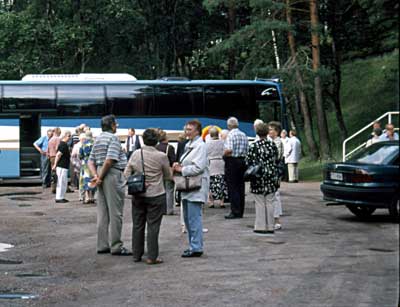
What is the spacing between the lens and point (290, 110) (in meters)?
39.5

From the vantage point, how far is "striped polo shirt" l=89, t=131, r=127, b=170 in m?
10.2

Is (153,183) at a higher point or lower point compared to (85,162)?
lower

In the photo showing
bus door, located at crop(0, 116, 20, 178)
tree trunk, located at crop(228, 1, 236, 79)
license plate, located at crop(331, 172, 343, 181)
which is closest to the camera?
license plate, located at crop(331, 172, 343, 181)

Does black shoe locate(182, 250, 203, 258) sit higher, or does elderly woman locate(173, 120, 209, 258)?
elderly woman locate(173, 120, 209, 258)

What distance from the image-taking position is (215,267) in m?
9.28

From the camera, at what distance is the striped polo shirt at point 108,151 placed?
1021 centimetres

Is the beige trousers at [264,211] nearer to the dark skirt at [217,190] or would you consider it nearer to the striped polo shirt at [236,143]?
the striped polo shirt at [236,143]

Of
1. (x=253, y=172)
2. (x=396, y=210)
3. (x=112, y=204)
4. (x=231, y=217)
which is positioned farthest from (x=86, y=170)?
(x=396, y=210)

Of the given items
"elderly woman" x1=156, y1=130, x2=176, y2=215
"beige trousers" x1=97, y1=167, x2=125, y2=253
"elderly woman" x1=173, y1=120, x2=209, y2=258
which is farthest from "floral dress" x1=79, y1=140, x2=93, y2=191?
"elderly woman" x1=173, y1=120, x2=209, y2=258

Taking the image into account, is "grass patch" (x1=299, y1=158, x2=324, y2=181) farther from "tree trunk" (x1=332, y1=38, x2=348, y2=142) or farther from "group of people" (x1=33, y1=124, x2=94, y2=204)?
"group of people" (x1=33, y1=124, x2=94, y2=204)

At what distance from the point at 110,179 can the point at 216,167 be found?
6.22 metres

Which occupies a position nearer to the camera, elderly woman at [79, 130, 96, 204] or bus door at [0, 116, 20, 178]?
elderly woman at [79, 130, 96, 204]

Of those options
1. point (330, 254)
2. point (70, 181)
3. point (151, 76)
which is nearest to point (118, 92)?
point (70, 181)

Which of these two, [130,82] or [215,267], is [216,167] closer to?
[215,267]
